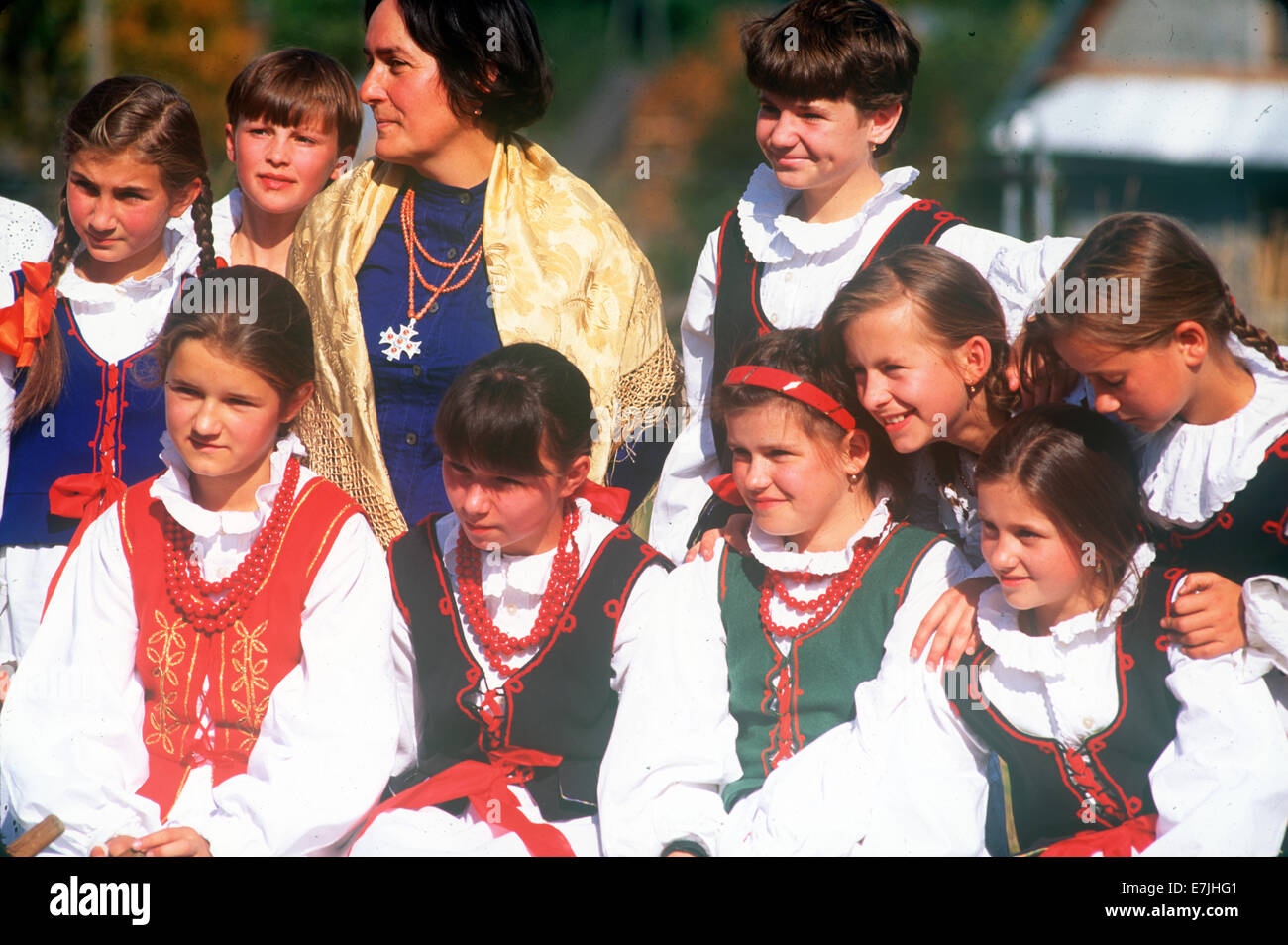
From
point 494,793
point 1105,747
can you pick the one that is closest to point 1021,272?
point 1105,747

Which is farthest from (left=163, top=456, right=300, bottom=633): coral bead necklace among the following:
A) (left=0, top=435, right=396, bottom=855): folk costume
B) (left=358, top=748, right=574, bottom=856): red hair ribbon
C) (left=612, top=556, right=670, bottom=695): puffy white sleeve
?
(left=612, top=556, right=670, bottom=695): puffy white sleeve

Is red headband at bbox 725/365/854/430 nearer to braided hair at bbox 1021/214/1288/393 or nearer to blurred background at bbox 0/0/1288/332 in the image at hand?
braided hair at bbox 1021/214/1288/393

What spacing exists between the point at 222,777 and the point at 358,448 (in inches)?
31.3

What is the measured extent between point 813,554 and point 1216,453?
0.81 meters

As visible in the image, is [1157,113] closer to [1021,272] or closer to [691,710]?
[1021,272]

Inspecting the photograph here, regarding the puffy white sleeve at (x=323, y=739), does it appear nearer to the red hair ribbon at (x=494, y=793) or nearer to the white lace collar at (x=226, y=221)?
the red hair ribbon at (x=494, y=793)

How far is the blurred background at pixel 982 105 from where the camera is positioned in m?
3.02

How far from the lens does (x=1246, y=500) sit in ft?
8.18

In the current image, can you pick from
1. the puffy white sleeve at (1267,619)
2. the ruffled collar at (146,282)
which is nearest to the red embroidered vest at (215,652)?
the ruffled collar at (146,282)

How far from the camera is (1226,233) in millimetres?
3344

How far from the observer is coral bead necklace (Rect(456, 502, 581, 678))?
268cm
